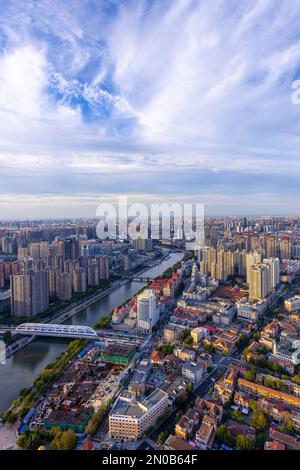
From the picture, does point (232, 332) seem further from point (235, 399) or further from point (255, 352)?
point (235, 399)

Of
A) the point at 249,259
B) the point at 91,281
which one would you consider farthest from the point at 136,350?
the point at 249,259

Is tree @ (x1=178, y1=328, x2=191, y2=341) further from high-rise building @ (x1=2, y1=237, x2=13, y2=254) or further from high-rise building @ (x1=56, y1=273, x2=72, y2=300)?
high-rise building @ (x1=2, y1=237, x2=13, y2=254)

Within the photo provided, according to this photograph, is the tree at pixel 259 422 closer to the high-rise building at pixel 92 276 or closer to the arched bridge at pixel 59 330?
the arched bridge at pixel 59 330

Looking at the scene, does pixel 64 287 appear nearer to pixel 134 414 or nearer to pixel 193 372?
pixel 193 372

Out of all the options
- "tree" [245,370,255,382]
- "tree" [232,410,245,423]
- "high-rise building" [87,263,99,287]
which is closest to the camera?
"tree" [232,410,245,423]

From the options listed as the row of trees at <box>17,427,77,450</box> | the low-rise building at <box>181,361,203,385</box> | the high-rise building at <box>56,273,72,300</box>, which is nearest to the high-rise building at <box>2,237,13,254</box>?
the high-rise building at <box>56,273,72,300</box>

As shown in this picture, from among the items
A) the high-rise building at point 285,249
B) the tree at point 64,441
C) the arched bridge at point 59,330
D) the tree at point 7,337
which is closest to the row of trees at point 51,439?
the tree at point 64,441
